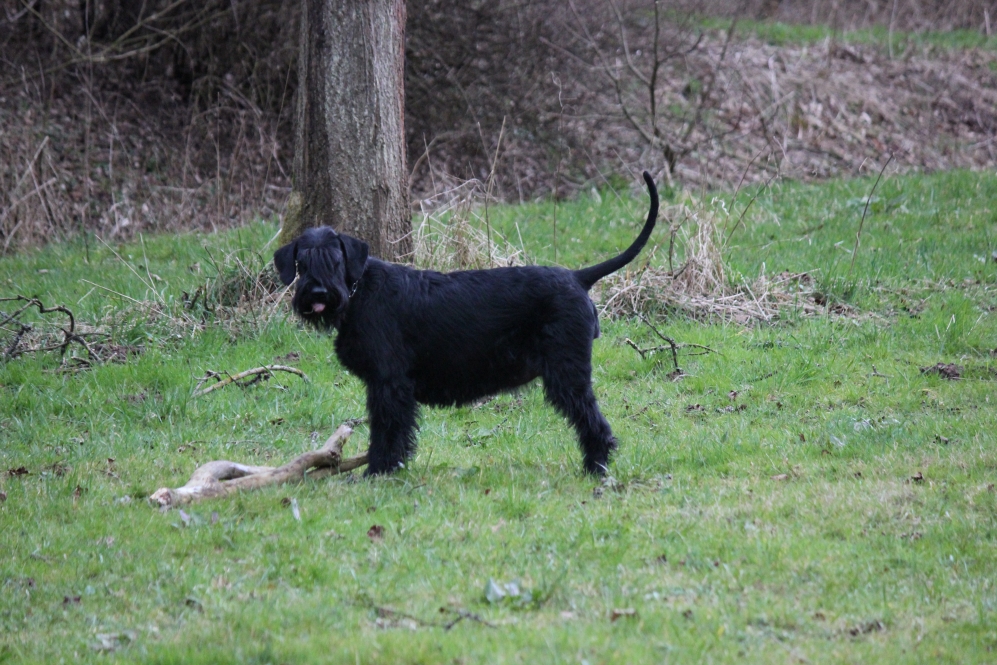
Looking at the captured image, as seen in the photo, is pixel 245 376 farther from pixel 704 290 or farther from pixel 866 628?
pixel 866 628

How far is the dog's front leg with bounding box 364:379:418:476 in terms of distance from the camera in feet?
19.6

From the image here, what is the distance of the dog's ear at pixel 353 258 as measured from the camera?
236 inches

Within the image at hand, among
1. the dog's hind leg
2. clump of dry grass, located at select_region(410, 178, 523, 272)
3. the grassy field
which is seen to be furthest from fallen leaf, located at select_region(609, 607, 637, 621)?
clump of dry grass, located at select_region(410, 178, 523, 272)

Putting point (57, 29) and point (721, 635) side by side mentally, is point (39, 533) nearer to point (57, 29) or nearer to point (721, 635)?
point (721, 635)

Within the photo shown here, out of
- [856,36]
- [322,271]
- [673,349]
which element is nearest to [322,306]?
[322,271]

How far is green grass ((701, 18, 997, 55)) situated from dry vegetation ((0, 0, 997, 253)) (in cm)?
312

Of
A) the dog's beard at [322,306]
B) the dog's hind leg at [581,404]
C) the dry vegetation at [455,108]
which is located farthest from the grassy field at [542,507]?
the dry vegetation at [455,108]

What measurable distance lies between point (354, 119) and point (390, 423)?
4394 mm

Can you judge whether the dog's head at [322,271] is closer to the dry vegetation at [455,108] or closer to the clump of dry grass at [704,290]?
the clump of dry grass at [704,290]

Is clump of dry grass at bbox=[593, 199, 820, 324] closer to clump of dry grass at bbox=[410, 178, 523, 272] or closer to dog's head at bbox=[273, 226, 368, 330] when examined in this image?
clump of dry grass at bbox=[410, 178, 523, 272]

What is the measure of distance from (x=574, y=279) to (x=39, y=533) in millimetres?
3422

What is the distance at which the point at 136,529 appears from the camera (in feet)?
17.2

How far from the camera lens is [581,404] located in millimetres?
5961

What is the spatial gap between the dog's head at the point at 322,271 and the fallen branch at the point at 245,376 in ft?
6.82
